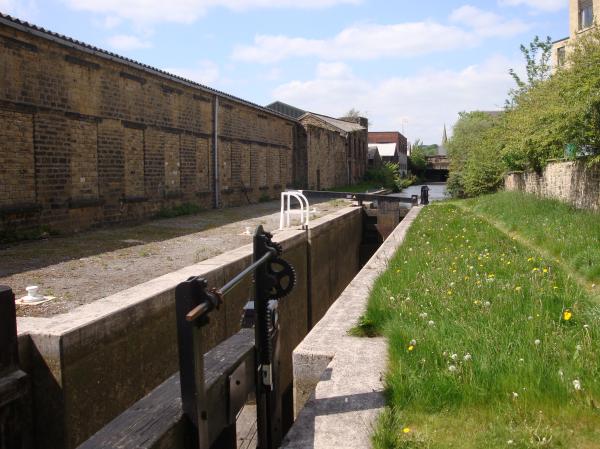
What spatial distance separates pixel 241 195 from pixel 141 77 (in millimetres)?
7943

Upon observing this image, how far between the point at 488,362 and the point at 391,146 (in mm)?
78840

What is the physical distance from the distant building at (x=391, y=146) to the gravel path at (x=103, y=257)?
65443 mm

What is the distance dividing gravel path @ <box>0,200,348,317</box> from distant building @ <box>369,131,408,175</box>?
65443 mm

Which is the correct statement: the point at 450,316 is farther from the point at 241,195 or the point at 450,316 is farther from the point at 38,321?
the point at 241,195

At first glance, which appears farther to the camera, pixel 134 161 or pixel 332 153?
pixel 332 153

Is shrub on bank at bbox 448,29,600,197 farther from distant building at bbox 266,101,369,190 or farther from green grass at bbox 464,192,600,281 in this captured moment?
distant building at bbox 266,101,369,190

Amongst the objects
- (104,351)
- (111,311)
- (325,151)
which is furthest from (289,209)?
(325,151)

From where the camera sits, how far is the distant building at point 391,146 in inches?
3046

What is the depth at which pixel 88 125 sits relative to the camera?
12.4m

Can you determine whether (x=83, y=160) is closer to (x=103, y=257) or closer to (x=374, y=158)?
(x=103, y=257)

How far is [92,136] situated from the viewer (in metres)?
12.5

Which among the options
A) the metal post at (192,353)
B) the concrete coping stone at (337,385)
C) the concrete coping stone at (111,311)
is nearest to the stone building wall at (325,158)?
the concrete coping stone at (111,311)

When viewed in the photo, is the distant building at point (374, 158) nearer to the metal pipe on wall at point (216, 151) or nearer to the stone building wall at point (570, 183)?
the stone building wall at point (570, 183)

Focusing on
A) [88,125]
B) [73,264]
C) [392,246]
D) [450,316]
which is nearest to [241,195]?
[88,125]
